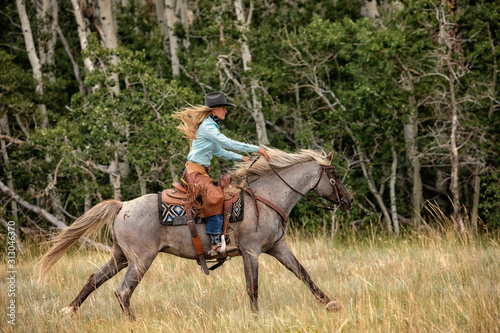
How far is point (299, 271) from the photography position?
5773 millimetres

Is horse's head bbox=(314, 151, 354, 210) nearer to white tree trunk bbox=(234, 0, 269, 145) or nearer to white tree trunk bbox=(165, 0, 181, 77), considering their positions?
white tree trunk bbox=(234, 0, 269, 145)

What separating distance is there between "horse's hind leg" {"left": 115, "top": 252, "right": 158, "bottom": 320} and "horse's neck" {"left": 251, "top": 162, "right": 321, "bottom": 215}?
1.50 metres

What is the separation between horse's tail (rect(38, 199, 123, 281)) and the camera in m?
5.97

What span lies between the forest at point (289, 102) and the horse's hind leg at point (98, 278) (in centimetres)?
480

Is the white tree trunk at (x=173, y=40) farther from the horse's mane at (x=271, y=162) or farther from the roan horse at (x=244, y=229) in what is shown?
the roan horse at (x=244, y=229)

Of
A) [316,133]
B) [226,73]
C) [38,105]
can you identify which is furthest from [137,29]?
[316,133]

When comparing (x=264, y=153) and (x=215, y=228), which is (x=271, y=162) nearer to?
(x=264, y=153)

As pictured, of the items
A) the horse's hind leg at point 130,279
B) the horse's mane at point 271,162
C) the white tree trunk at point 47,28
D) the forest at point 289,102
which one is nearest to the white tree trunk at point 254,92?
the forest at point 289,102

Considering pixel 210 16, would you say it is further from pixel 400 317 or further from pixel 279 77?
pixel 400 317

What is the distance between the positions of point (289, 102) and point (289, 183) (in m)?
9.96

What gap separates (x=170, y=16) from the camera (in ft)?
51.9

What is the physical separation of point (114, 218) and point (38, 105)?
34.8ft

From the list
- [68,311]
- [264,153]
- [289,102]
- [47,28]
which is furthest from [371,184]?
[47,28]

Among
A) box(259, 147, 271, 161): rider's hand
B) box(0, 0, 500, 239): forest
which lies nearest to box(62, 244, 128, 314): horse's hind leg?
box(259, 147, 271, 161): rider's hand
